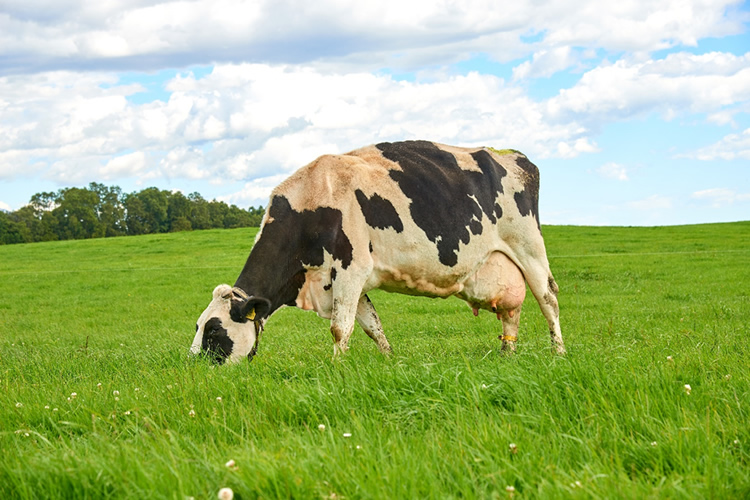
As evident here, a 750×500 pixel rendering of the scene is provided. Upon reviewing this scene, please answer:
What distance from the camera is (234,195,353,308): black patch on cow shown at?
24.4 ft

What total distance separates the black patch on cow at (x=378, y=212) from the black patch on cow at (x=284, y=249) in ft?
1.09

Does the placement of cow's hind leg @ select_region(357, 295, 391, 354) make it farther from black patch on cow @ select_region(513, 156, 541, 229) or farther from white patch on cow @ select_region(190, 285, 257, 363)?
black patch on cow @ select_region(513, 156, 541, 229)

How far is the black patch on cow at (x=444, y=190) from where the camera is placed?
7.97m

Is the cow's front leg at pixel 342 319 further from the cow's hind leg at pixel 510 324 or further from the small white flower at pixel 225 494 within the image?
the small white flower at pixel 225 494

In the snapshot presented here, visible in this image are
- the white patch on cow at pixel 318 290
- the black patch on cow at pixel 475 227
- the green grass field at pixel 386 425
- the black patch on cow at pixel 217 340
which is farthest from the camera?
the black patch on cow at pixel 475 227

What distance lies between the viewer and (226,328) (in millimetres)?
7574

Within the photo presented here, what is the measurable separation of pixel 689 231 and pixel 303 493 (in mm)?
42121

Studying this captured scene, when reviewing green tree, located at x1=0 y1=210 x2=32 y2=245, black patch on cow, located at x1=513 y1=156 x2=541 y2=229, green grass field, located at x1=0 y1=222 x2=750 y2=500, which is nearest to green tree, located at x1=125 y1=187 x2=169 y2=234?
green tree, located at x1=0 y1=210 x2=32 y2=245

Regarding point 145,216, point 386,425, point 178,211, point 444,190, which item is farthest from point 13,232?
point 386,425

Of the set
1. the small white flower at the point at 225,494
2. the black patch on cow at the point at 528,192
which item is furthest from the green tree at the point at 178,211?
the small white flower at the point at 225,494

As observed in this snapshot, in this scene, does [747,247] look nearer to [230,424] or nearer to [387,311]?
[387,311]

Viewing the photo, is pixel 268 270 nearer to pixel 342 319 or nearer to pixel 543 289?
pixel 342 319

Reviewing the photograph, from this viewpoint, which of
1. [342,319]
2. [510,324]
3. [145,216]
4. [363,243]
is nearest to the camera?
[342,319]

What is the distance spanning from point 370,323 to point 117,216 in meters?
76.0
